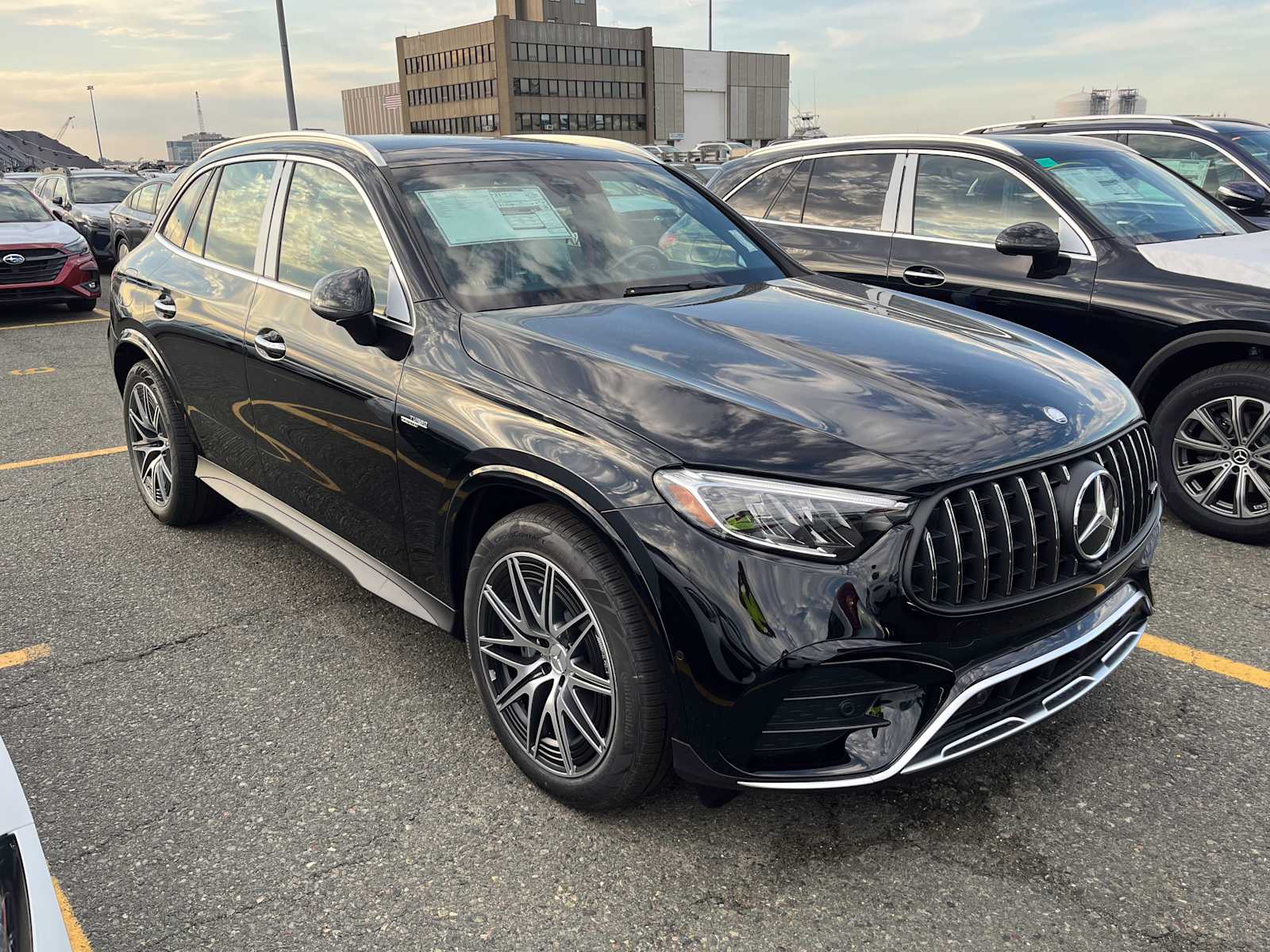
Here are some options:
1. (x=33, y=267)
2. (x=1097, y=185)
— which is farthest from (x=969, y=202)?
(x=33, y=267)

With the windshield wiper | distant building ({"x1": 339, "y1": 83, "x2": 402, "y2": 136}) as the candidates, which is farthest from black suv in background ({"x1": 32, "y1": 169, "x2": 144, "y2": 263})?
distant building ({"x1": 339, "y1": 83, "x2": 402, "y2": 136})

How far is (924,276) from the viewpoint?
17.9 ft

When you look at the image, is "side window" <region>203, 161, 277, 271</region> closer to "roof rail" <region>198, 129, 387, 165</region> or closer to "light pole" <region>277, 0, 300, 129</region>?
"roof rail" <region>198, 129, 387, 165</region>

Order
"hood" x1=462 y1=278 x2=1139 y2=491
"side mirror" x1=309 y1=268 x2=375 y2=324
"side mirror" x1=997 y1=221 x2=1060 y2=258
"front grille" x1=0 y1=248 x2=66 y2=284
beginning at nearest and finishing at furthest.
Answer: "hood" x1=462 y1=278 x2=1139 y2=491, "side mirror" x1=309 y1=268 x2=375 y2=324, "side mirror" x1=997 y1=221 x2=1060 y2=258, "front grille" x1=0 y1=248 x2=66 y2=284

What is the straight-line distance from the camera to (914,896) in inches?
95.7

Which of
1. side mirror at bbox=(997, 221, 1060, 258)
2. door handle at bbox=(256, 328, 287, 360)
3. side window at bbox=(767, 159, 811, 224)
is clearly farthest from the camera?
side window at bbox=(767, 159, 811, 224)

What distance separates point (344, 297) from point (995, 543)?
1.96m

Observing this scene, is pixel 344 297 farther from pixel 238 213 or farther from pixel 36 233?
pixel 36 233

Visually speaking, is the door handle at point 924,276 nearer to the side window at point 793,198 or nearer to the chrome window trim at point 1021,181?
the chrome window trim at point 1021,181

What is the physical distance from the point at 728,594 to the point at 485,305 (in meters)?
1.33

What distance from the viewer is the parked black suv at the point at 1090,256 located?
4539 mm

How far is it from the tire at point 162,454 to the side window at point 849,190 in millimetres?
3662

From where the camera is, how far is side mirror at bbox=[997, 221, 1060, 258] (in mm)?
4785

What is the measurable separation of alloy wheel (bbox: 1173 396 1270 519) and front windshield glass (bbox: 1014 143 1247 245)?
3.09 ft
